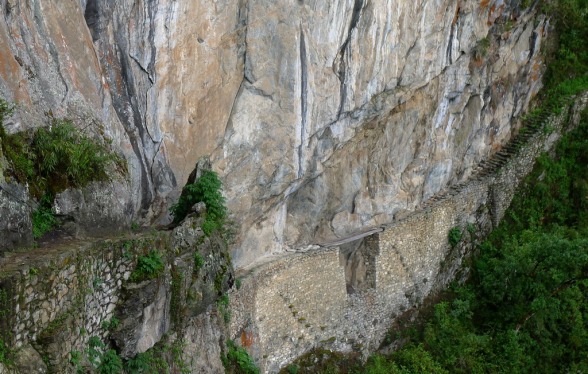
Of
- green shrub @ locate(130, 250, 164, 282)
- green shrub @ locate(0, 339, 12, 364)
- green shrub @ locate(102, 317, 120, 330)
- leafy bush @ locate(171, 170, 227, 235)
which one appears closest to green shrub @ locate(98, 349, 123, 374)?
green shrub @ locate(102, 317, 120, 330)

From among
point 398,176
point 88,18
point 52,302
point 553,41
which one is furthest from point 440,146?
point 52,302

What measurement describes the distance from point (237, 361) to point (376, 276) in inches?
175

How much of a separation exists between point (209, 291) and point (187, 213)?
1324 mm

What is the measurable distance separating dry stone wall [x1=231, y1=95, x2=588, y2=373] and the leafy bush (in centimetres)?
182

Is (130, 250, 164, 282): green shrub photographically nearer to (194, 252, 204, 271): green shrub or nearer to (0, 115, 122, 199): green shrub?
(194, 252, 204, 271): green shrub

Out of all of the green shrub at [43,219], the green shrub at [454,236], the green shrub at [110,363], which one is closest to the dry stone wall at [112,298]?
the green shrub at [110,363]

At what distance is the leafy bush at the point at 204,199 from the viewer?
35.2 feet

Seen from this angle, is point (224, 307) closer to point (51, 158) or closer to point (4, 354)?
point (51, 158)

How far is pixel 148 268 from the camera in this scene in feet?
27.9

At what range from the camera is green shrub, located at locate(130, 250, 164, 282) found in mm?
8406

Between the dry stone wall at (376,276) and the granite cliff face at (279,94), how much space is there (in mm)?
570

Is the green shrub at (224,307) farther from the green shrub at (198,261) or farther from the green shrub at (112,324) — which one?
the green shrub at (112,324)

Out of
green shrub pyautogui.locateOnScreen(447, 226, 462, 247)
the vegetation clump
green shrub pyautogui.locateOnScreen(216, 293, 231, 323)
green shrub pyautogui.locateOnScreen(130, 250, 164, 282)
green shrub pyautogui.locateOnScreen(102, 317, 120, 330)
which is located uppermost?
the vegetation clump

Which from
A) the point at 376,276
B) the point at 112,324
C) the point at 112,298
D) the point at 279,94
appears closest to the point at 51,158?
the point at 112,298
